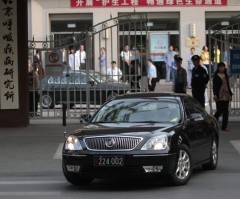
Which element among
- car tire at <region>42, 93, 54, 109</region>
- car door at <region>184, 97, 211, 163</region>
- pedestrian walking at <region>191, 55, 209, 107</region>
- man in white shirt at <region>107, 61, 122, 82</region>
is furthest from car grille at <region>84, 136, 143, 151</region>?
car tire at <region>42, 93, 54, 109</region>

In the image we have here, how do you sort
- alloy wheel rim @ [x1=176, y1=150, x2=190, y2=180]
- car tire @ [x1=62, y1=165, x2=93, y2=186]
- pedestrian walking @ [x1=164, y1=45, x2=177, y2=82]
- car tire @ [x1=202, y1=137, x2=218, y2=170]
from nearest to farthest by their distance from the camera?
alloy wheel rim @ [x1=176, y1=150, x2=190, y2=180]
car tire @ [x1=62, y1=165, x2=93, y2=186]
car tire @ [x1=202, y1=137, x2=218, y2=170]
pedestrian walking @ [x1=164, y1=45, x2=177, y2=82]

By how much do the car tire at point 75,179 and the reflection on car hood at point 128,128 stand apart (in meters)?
0.65

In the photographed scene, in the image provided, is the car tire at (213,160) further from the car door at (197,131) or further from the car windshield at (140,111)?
the car windshield at (140,111)

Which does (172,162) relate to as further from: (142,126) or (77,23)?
(77,23)

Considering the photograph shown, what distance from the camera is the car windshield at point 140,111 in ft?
35.2

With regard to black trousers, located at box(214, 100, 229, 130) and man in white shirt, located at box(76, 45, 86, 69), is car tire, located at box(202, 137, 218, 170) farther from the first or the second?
man in white shirt, located at box(76, 45, 86, 69)

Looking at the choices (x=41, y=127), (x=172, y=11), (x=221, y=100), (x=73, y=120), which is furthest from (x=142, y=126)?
(x=172, y=11)

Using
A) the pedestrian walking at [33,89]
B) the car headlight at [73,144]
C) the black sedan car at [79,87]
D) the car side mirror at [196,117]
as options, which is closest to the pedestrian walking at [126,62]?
the black sedan car at [79,87]

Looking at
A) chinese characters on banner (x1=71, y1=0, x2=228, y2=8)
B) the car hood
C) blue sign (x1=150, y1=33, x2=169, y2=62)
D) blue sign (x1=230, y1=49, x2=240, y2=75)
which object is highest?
chinese characters on banner (x1=71, y1=0, x2=228, y2=8)

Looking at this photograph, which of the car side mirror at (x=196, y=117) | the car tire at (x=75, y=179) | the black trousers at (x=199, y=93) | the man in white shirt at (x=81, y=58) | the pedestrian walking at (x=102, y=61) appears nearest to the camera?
the car tire at (x=75, y=179)

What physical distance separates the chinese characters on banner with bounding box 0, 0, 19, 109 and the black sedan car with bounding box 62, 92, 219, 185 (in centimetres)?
780

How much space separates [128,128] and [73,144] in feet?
2.93

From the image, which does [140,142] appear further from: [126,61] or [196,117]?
[126,61]

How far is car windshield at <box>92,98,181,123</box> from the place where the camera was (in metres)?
10.7
